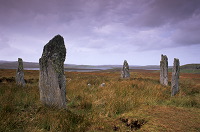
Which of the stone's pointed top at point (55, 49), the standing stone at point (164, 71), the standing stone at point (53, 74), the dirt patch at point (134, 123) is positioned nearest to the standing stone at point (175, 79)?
the standing stone at point (164, 71)

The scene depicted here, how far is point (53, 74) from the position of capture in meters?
5.67

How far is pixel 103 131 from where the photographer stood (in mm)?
3273

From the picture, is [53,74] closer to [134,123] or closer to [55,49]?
[55,49]

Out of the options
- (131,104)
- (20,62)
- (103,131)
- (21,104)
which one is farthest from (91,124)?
(20,62)

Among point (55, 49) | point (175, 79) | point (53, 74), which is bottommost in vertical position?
point (175, 79)

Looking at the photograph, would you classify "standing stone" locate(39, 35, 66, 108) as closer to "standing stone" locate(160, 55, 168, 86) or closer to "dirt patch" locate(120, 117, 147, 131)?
"dirt patch" locate(120, 117, 147, 131)

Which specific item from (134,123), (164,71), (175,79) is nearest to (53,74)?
(134,123)

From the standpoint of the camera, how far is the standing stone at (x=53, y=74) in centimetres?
557

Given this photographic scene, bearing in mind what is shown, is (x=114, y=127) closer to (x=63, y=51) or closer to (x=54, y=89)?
(x=54, y=89)

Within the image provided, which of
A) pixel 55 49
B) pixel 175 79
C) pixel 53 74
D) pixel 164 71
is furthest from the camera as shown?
pixel 164 71

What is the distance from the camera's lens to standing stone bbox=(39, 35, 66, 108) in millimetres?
5566

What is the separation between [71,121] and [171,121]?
281cm

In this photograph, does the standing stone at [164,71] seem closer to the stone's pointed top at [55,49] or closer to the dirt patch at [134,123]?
the dirt patch at [134,123]

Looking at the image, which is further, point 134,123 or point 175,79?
point 175,79
